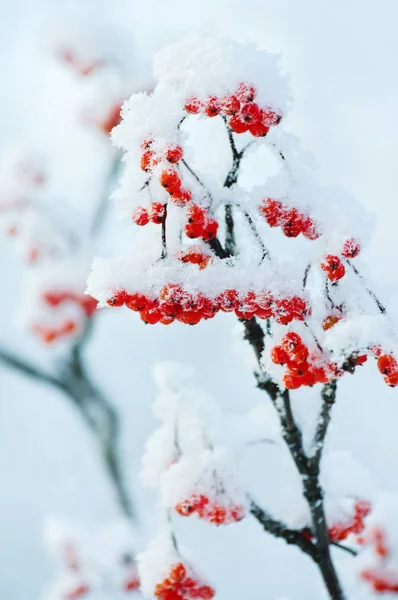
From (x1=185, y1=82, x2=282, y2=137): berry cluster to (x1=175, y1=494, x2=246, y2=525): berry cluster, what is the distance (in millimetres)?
933

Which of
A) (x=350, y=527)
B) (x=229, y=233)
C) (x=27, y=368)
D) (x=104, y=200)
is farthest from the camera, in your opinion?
(x=104, y=200)

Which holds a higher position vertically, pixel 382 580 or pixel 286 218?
pixel 286 218

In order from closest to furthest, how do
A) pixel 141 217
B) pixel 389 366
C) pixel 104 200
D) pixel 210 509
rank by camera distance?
pixel 389 366 < pixel 141 217 < pixel 210 509 < pixel 104 200

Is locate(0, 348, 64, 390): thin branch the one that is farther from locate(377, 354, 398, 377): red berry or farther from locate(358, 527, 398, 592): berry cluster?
locate(377, 354, 398, 377): red berry

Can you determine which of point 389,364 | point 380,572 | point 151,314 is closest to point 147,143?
point 151,314

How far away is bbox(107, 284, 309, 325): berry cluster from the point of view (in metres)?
1.15

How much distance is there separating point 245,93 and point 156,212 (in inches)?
11.9

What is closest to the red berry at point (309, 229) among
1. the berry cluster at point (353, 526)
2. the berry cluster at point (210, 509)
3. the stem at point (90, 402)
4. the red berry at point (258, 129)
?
the red berry at point (258, 129)

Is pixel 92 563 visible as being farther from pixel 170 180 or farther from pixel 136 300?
pixel 170 180

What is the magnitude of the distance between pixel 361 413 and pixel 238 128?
1.70 meters

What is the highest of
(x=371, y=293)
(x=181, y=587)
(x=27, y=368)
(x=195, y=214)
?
(x=27, y=368)

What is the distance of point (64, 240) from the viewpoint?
442cm

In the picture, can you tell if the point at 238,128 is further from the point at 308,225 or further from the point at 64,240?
the point at 64,240

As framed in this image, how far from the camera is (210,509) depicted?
4.97 ft
